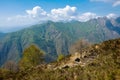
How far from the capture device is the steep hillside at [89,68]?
31436 millimetres

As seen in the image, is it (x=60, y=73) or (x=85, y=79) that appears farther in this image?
(x=60, y=73)

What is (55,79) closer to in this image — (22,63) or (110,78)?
(110,78)

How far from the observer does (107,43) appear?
43000 millimetres

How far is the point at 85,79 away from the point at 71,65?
6.73 m

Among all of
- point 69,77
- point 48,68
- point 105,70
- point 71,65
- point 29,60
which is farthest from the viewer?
point 29,60

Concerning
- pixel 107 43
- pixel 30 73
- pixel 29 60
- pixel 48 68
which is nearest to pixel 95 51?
pixel 107 43

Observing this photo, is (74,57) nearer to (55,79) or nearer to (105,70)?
(55,79)

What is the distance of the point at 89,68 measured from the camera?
111 feet

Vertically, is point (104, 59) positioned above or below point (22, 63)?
above

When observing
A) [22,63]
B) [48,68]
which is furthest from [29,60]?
[48,68]

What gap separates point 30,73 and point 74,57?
801 cm

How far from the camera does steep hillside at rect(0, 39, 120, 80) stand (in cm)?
3144

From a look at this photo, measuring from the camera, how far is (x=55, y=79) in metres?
34.6

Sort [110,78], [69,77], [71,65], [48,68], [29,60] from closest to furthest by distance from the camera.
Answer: [110,78]
[69,77]
[71,65]
[48,68]
[29,60]
